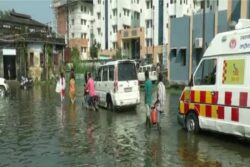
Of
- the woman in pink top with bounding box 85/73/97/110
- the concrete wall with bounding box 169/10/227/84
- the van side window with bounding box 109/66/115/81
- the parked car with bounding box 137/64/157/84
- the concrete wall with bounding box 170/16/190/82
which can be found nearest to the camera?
the van side window with bounding box 109/66/115/81

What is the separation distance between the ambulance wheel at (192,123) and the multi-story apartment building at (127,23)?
41.3 m

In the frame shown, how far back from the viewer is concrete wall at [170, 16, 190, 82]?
39062mm

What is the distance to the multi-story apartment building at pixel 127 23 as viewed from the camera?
65.2 metres

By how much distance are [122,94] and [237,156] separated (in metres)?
10.4

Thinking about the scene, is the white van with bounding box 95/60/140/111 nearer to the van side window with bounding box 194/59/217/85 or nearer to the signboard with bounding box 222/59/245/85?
the van side window with bounding box 194/59/217/85

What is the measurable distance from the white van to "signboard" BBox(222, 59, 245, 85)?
861 cm

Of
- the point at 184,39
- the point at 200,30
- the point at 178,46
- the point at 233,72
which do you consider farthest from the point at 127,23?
the point at 233,72

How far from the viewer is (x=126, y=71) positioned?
68.1ft

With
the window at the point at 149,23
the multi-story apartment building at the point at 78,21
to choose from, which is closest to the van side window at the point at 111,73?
the window at the point at 149,23

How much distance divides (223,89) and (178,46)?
1100 inches

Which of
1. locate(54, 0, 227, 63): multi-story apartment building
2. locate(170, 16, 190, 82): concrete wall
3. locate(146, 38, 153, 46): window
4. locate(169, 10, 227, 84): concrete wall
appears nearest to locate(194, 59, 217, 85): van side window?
locate(169, 10, 227, 84): concrete wall

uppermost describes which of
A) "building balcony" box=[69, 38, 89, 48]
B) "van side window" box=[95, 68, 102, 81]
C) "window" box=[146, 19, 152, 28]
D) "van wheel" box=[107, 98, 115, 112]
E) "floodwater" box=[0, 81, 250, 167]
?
"window" box=[146, 19, 152, 28]

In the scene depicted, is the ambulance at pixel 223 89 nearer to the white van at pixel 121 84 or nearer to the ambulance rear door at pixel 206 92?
the ambulance rear door at pixel 206 92

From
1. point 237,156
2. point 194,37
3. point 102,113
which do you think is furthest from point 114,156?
point 194,37
